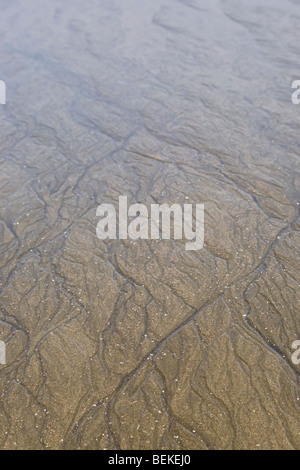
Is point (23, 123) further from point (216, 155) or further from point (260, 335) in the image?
point (260, 335)

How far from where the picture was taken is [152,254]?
4.23 m

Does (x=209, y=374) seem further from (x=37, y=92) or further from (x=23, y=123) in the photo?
(x=37, y=92)

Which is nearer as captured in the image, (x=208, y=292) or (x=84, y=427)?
(x=84, y=427)

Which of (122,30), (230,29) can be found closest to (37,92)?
(122,30)

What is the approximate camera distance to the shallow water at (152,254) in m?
3.03

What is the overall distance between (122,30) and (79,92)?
108 inches

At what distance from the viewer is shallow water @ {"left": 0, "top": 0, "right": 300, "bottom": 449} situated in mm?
3029

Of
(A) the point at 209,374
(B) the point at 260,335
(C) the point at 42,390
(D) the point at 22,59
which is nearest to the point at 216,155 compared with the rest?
(B) the point at 260,335

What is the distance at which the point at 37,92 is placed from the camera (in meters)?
7.28

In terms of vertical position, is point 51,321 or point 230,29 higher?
point 230,29

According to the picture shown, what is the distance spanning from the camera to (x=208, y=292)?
3.81 meters
